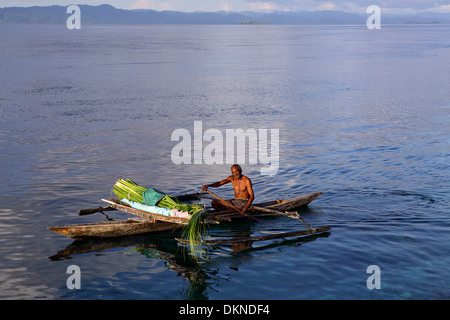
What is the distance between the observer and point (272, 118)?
105 ft

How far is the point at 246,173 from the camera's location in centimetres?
2050

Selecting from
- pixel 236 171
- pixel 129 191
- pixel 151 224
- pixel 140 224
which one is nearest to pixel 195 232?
pixel 151 224

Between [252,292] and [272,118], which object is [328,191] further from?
[272,118]

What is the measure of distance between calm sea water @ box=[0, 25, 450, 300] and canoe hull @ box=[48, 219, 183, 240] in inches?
8.7

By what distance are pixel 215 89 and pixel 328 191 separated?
86.7 feet

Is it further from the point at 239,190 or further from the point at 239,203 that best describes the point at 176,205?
the point at 239,190

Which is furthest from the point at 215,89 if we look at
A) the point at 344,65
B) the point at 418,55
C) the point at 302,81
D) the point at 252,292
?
the point at 418,55

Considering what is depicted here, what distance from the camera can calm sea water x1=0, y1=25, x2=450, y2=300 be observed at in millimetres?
11891

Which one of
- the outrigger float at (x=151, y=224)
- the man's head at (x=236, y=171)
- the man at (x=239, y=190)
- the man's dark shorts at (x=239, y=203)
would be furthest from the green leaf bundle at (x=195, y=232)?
the man's head at (x=236, y=171)

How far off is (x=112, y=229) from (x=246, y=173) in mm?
7780

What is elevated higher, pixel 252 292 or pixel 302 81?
pixel 302 81

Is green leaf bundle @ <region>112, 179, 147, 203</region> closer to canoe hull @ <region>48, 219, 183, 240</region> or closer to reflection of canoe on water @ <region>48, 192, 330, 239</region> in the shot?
reflection of canoe on water @ <region>48, 192, 330, 239</region>

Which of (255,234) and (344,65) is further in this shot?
(344,65)

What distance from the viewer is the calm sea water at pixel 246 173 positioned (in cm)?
1189
